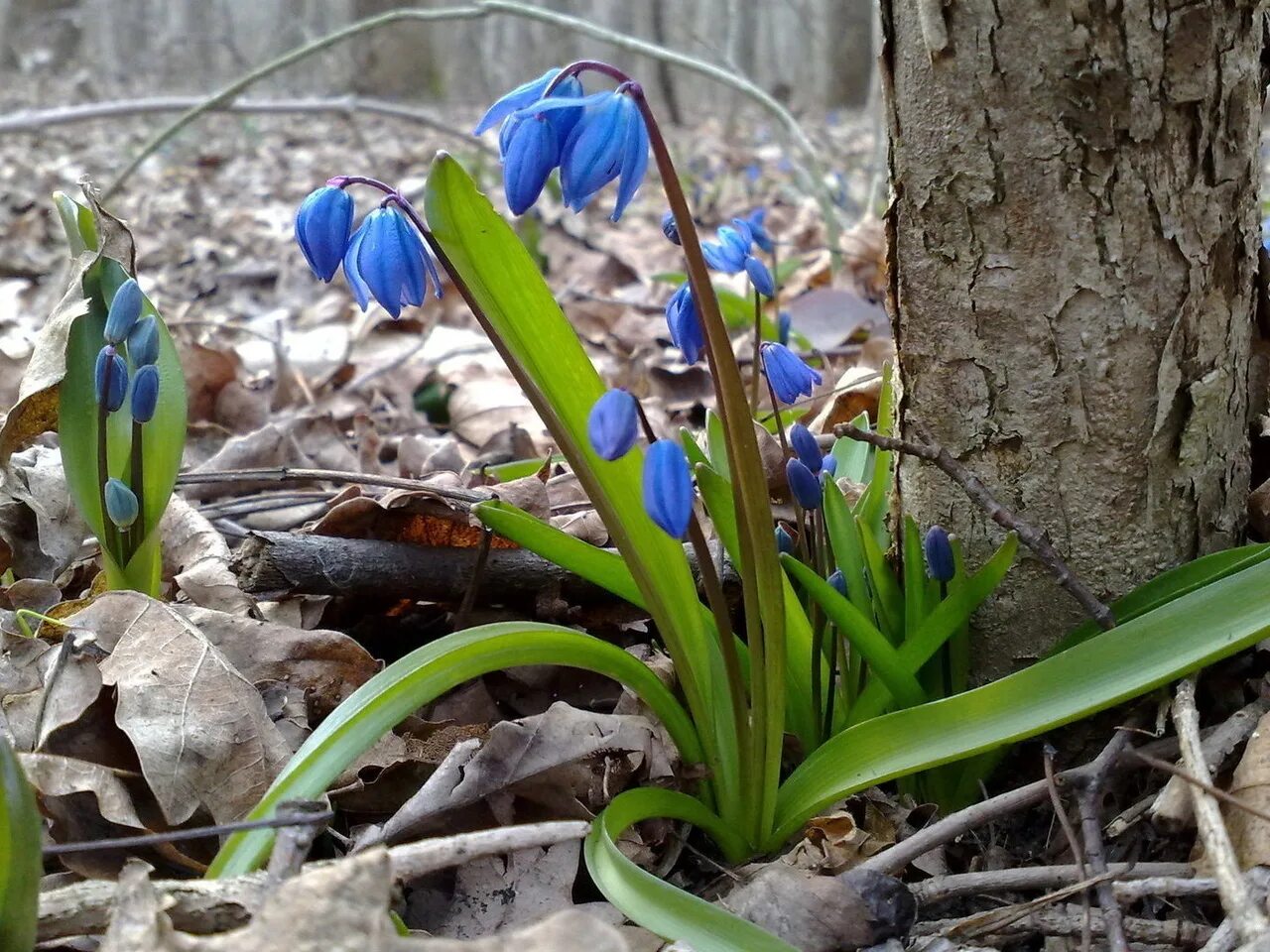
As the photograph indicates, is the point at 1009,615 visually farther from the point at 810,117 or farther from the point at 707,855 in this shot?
the point at 810,117

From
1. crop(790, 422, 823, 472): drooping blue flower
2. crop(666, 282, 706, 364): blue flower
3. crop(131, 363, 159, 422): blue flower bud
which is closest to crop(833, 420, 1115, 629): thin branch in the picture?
crop(790, 422, 823, 472): drooping blue flower

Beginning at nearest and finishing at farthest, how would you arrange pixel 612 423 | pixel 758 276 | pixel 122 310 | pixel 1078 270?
pixel 612 423, pixel 1078 270, pixel 122 310, pixel 758 276

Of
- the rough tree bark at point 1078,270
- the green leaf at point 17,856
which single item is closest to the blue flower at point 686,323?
the rough tree bark at point 1078,270

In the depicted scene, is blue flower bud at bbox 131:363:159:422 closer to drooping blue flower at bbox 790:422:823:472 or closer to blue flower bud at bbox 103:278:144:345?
blue flower bud at bbox 103:278:144:345

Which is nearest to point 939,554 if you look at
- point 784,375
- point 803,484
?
point 803,484

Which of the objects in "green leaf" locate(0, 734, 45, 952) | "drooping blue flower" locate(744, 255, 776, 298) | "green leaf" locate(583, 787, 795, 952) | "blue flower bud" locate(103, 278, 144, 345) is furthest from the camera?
"drooping blue flower" locate(744, 255, 776, 298)

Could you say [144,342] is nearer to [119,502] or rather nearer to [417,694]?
[119,502]
